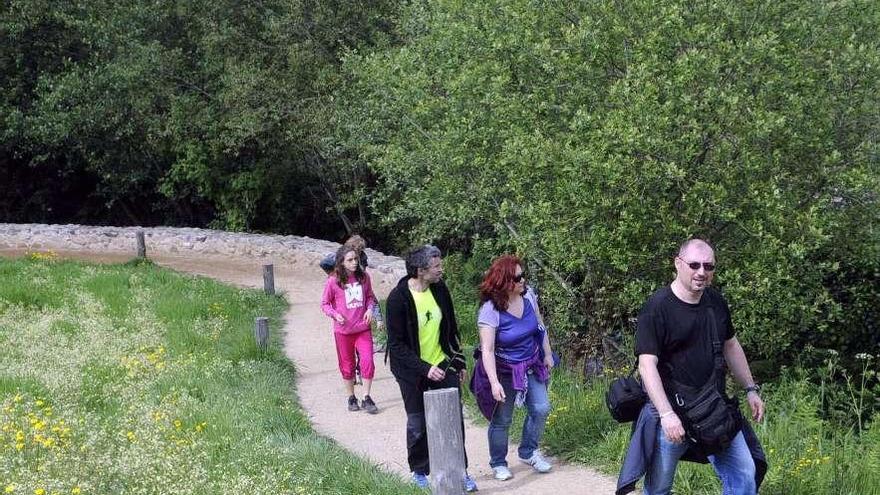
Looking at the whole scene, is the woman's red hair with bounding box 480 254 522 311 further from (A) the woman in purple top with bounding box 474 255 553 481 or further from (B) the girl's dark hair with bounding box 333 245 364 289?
(B) the girl's dark hair with bounding box 333 245 364 289

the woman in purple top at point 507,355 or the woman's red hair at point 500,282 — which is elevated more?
the woman's red hair at point 500,282

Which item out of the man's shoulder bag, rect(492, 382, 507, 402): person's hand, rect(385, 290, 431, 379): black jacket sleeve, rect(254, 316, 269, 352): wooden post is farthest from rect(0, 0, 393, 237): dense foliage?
the man's shoulder bag

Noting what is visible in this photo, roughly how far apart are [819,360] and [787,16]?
476 centimetres

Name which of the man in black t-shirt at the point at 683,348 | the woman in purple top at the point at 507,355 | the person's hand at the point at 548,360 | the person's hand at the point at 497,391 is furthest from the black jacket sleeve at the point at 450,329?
the man in black t-shirt at the point at 683,348

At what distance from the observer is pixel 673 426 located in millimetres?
5336

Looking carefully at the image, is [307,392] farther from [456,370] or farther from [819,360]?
[819,360]

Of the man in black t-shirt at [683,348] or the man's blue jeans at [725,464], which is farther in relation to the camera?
the man's blue jeans at [725,464]

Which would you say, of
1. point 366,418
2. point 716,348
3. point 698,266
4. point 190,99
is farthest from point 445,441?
point 190,99

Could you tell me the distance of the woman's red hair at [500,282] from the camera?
6.96 meters

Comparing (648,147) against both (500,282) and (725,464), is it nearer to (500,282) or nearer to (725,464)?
(500,282)

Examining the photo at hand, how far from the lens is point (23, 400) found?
9.48 meters

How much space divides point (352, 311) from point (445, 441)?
3.77 metres

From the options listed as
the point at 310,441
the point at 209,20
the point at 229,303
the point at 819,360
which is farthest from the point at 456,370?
the point at 209,20

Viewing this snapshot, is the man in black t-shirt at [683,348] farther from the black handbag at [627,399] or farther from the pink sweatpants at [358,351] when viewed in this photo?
the pink sweatpants at [358,351]
